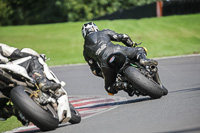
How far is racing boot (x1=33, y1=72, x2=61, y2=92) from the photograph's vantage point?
19.6ft

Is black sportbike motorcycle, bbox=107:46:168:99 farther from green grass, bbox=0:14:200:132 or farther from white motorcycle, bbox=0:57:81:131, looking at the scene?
green grass, bbox=0:14:200:132

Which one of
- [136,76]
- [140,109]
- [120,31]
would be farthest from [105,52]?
[120,31]

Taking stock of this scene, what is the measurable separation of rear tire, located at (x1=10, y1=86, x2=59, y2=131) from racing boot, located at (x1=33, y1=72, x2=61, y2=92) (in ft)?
0.99

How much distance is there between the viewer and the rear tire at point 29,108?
5.60 metres

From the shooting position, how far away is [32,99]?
5.84 metres

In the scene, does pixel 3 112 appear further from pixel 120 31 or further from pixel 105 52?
pixel 120 31

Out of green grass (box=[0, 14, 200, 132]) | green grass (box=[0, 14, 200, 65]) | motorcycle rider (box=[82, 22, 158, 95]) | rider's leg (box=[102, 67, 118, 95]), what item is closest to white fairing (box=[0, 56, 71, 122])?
motorcycle rider (box=[82, 22, 158, 95])

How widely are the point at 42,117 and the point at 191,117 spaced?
1.92m

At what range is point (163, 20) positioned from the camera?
93.3 ft

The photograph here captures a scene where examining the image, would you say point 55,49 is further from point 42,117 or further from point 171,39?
point 42,117

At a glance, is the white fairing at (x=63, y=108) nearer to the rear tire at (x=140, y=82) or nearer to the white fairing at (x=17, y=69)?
the white fairing at (x=17, y=69)

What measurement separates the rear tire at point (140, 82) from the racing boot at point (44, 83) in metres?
1.61

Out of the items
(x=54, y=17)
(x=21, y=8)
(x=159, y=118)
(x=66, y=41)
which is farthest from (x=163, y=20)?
(x=21, y=8)

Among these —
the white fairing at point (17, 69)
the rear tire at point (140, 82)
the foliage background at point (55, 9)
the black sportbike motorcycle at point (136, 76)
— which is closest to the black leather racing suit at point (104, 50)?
the black sportbike motorcycle at point (136, 76)
